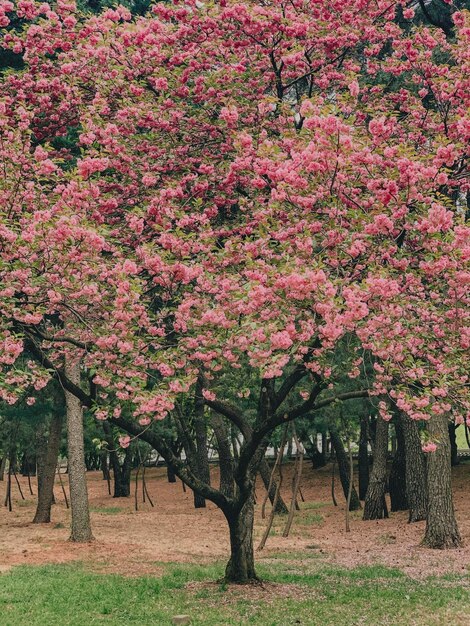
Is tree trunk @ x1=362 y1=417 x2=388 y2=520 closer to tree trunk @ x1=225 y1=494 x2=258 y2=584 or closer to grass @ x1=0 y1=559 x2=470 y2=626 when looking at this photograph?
grass @ x1=0 y1=559 x2=470 y2=626

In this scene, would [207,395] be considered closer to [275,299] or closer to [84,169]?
[275,299]

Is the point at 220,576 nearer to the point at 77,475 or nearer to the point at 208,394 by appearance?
the point at 208,394

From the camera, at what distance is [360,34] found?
→ 1049 cm

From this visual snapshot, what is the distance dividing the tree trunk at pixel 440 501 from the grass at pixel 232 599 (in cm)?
284

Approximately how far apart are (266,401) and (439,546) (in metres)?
6.20

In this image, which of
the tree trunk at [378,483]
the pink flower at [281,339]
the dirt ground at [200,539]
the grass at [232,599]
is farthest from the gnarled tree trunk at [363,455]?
the pink flower at [281,339]

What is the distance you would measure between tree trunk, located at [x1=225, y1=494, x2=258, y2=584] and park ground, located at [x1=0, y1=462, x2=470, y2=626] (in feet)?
1.04

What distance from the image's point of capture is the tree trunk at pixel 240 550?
10.1 meters

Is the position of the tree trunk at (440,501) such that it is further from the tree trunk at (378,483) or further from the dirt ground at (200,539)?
the tree trunk at (378,483)

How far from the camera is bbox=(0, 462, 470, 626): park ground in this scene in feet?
27.4

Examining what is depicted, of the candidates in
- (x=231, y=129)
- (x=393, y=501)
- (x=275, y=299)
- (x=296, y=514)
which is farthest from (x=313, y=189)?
(x=296, y=514)

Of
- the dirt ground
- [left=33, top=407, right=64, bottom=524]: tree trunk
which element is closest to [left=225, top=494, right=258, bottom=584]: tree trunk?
the dirt ground

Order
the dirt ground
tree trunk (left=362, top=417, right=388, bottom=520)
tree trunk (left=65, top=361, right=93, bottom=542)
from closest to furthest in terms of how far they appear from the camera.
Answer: the dirt ground
tree trunk (left=65, top=361, right=93, bottom=542)
tree trunk (left=362, top=417, right=388, bottom=520)

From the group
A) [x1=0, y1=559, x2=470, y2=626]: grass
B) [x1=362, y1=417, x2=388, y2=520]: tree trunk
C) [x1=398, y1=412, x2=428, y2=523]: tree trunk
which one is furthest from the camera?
[x1=362, y1=417, x2=388, y2=520]: tree trunk
